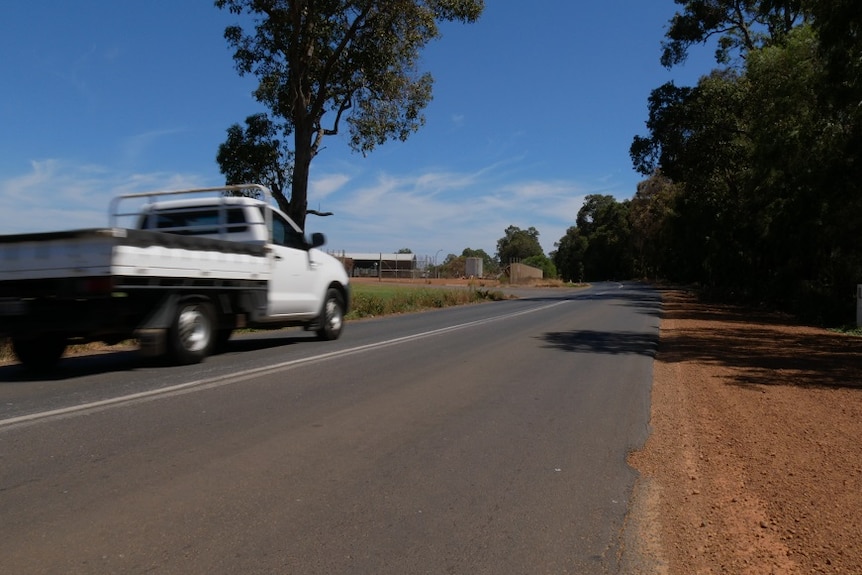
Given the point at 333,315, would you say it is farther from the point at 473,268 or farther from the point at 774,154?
the point at 473,268

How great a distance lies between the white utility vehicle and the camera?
8.09m

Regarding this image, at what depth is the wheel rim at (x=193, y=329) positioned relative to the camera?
368 inches

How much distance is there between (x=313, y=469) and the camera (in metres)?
5.09

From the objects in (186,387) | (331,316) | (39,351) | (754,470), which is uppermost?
(331,316)

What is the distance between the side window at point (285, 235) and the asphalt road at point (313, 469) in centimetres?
255

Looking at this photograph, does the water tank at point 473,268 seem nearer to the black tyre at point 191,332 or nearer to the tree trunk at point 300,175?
the tree trunk at point 300,175

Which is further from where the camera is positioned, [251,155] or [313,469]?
[251,155]

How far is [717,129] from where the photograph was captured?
1153 inches

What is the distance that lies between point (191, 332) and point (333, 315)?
14.0 ft

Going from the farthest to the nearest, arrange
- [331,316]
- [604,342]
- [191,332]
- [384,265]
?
[384,265] < [604,342] < [331,316] < [191,332]

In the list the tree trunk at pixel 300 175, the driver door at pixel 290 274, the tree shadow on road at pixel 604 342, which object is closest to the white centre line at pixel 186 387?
the driver door at pixel 290 274

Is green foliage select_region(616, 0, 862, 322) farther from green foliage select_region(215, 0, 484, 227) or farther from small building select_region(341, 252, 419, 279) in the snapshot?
small building select_region(341, 252, 419, 279)

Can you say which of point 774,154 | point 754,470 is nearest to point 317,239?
point 754,470

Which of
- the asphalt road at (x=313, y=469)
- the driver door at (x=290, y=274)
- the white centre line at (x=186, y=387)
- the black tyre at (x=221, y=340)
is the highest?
the driver door at (x=290, y=274)
